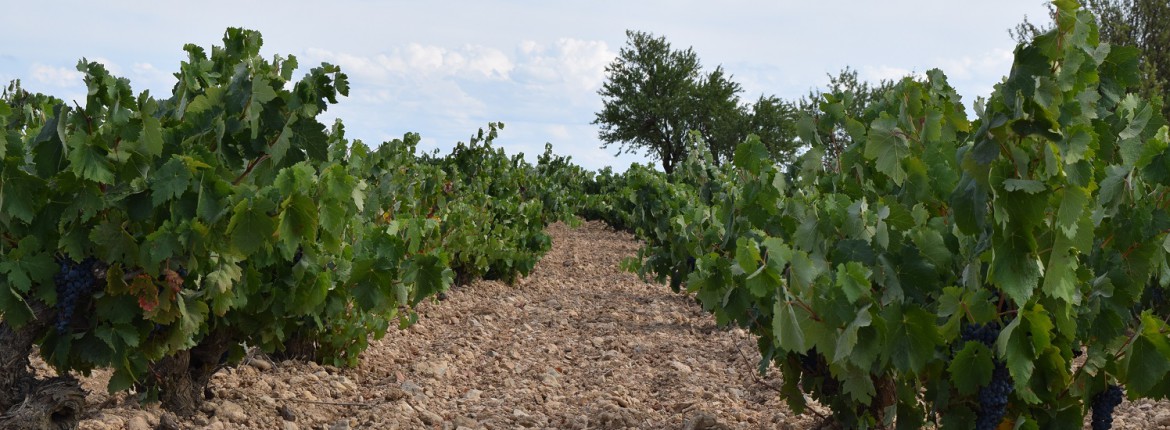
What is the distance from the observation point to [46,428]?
3.94 meters

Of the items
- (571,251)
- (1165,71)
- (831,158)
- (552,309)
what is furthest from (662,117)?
(831,158)

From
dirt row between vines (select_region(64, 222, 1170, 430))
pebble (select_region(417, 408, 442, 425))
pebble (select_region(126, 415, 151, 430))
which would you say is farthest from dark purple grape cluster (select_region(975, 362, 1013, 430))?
pebble (select_region(126, 415, 151, 430))

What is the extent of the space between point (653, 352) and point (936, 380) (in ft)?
13.4

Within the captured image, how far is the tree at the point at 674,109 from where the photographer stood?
44.5 meters

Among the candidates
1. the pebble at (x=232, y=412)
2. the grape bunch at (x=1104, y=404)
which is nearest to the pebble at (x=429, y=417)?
the pebble at (x=232, y=412)

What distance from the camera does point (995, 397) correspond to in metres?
3.35

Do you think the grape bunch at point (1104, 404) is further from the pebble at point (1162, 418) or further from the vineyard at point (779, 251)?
the pebble at point (1162, 418)

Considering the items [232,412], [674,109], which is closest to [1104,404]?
[232,412]

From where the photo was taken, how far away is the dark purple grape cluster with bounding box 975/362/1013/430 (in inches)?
131

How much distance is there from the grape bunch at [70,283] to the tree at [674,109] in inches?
1594

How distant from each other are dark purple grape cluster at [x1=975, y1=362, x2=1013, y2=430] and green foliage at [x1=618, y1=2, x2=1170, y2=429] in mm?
75

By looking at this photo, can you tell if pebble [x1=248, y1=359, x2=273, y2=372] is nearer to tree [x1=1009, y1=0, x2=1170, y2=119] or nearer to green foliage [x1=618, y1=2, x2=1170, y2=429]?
green foliage [x1=618, y1=2, x2=1170, y2=429]

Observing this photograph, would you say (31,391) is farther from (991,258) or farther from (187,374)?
(991,258)

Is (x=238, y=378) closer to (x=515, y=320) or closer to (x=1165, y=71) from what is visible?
(x=515, y=320)
